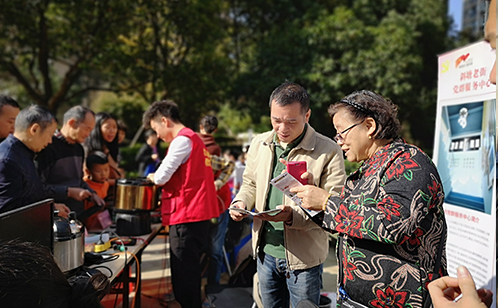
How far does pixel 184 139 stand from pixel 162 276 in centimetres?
220

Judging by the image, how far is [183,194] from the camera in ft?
9.81

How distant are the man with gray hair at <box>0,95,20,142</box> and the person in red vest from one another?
1.12 metres

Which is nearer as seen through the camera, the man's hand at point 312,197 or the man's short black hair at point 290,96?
the man's hand at point 312,197

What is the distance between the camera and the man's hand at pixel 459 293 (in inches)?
42.0

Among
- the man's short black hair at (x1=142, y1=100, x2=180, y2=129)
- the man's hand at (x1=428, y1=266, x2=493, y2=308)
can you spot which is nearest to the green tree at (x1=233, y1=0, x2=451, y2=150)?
the man's short black hair at (x1=142, y1=100, x2=180, y2=129)

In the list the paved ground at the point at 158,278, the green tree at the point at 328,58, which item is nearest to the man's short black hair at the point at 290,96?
the paved ground at the point at 158,278

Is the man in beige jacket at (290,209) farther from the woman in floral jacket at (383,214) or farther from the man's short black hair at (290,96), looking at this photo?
the woman in floral jacket at (383,214)

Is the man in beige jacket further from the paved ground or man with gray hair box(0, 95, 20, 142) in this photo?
man with gray hair box(0, 95, 20, 142)

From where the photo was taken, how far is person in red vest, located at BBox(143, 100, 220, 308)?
9.63 ft

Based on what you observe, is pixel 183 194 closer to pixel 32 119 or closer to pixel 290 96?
pixel 32 119

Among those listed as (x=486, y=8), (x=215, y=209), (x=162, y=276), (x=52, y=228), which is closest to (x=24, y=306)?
(x=52, y=228)

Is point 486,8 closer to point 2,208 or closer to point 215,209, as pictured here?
point 215,209

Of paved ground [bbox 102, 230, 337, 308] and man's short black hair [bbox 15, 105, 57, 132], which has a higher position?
man's short black hair [bbox 15, 105, 57, 132]

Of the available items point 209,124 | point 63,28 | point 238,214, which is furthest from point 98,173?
point 63,28
